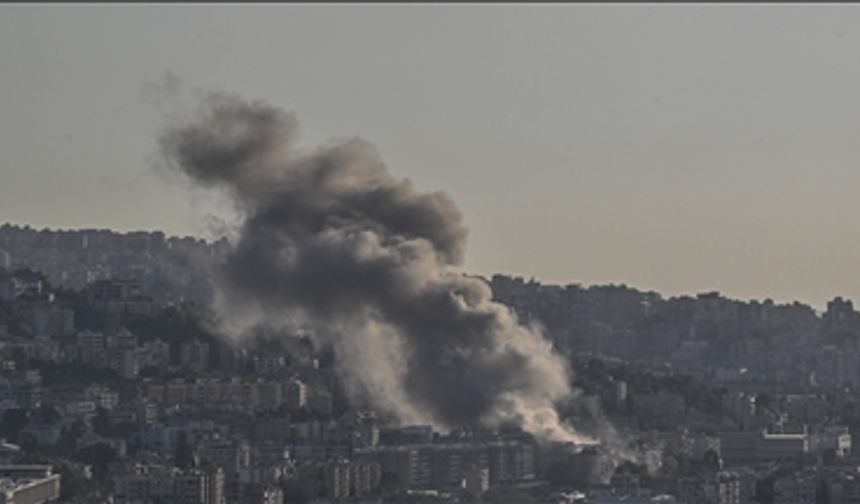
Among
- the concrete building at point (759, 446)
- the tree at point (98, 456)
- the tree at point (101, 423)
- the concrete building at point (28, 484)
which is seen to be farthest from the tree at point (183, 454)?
the concrete building at point (759, 446)

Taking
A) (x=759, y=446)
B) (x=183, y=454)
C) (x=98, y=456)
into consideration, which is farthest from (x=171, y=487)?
(x=759, y=446)

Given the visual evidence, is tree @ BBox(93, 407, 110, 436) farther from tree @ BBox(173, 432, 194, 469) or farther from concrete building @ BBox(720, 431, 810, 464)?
concrete building @ BBox(720, 431, 810, 464)

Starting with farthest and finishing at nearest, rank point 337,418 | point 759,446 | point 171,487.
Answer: point 759,446 → point 337,418 → point 171,487

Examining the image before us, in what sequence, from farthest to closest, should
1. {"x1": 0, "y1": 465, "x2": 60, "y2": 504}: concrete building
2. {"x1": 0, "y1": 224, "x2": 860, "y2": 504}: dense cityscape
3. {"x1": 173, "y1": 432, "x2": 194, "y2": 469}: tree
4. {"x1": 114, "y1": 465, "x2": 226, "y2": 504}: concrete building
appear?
{"x1": 173, "y1": 432, "x2": 194, "y2": 469}: tree
{"x1": 0, "y1": 224, "x2": 860, "y2": 504}: dense cityscape
{"x1": 114, "y1": 465, "x2": 226, "y2": 504}: concrete building
{"x1": 0, "y1": 465, "x2": 60, "y2": 504}: concrete building

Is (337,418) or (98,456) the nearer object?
(98,456)

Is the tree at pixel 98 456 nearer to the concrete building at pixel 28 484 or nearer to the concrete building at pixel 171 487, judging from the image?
the concrete building at pixel 28 484

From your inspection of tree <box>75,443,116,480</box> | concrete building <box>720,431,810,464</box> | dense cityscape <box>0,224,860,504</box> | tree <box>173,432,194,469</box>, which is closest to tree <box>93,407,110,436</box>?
dense cityscape <box>0,224,860,504</box>

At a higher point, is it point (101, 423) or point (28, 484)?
point (101, 423)

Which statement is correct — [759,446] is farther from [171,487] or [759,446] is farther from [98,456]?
[171,487]
